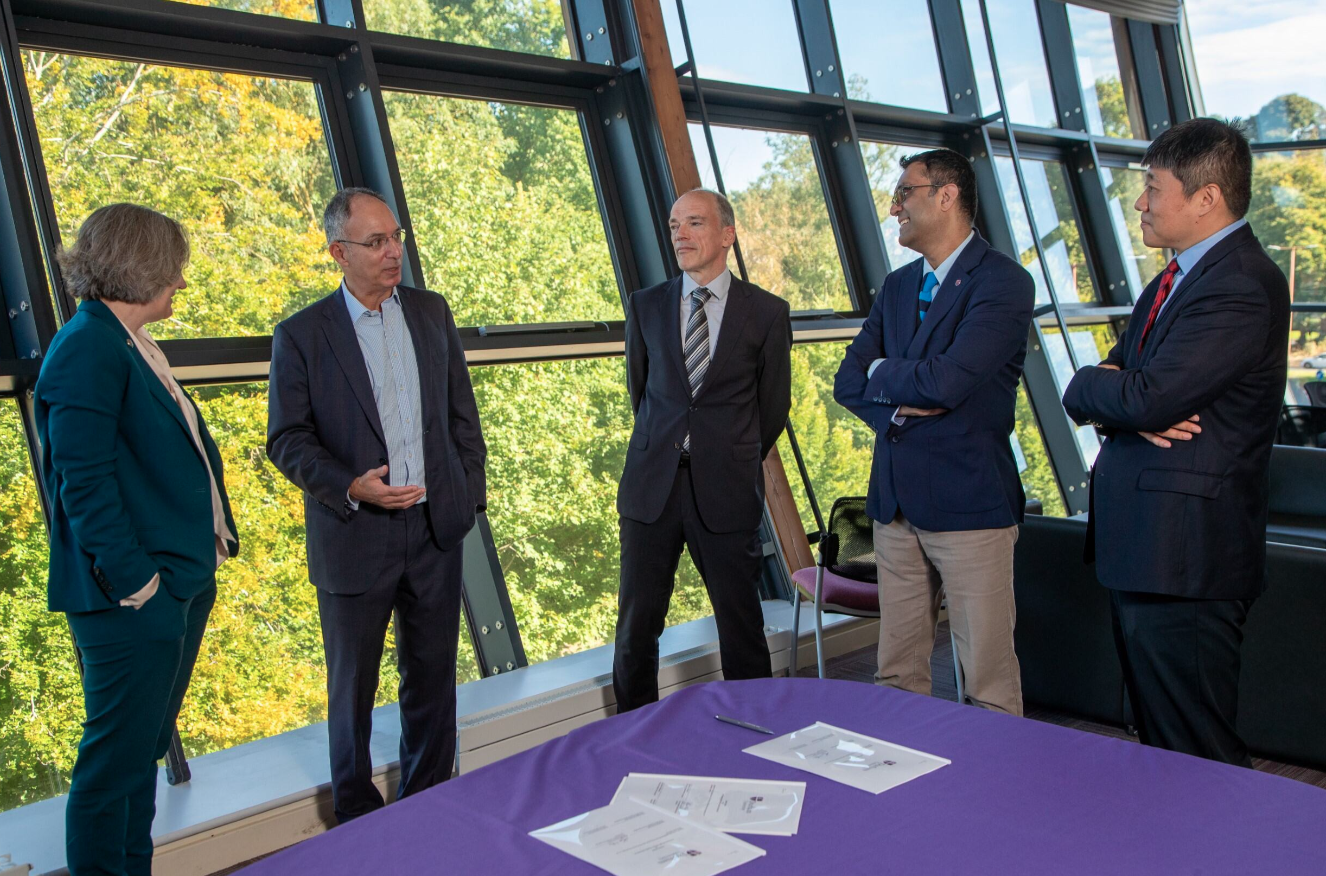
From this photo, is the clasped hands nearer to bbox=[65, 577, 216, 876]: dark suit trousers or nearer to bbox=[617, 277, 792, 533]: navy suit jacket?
bbox=[617, 277, 792, 533]: navy suit jacket

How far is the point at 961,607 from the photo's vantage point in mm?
2682

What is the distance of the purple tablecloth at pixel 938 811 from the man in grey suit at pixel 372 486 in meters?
1.40

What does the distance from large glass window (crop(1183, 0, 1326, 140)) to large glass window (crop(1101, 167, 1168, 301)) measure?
114cm

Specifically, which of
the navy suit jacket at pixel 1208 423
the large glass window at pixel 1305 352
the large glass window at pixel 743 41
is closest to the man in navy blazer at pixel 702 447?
the navy suit jacket at pixel 1208 423

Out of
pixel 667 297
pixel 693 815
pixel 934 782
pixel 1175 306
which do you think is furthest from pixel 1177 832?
pixel 667 297

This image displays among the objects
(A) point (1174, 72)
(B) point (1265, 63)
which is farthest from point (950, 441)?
(B) point (1265, 63)

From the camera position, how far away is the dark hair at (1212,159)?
220cm

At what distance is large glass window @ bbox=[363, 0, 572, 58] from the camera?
4.02m

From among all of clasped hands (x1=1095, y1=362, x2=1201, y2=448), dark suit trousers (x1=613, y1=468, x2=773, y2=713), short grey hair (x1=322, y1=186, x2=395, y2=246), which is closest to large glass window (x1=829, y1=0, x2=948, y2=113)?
dark suit trousers (x1=613, y1=468, x2=773, y2=713)

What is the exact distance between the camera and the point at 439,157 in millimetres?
4086

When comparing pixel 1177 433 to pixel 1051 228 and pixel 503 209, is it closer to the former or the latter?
pixel 503 209

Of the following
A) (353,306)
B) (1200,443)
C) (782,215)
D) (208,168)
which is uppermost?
(208,168)

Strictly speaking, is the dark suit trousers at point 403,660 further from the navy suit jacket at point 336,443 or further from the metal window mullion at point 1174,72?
the metal window mullion at point 1174,72

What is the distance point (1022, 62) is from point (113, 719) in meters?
6.35
